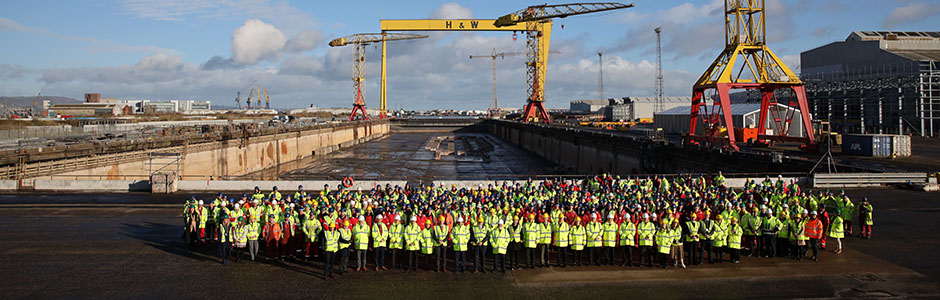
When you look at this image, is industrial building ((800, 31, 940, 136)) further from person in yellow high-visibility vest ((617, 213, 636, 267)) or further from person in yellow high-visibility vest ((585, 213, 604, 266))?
person in yellow high-visibility vest ((585, 213, 604, 266))

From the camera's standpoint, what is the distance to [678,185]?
23531mm

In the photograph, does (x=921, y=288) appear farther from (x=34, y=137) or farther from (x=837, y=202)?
(x=34, y=137)

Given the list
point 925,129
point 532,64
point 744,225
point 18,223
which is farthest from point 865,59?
point 18,223

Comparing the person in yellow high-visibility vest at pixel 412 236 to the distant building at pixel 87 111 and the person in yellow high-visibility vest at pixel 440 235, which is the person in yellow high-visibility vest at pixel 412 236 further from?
the distant building at pixel 87 111

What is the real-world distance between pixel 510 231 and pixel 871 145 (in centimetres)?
4129

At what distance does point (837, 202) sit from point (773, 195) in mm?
1982

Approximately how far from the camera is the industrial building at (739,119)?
65.2m

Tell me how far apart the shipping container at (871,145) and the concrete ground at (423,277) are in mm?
28781

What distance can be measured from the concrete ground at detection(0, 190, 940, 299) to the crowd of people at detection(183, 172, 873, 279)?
0.53m

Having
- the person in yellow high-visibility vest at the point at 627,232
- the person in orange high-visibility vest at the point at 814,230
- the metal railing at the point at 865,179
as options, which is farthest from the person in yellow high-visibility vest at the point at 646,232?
the metal railing at the point at 865,179

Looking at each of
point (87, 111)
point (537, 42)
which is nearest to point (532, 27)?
point (537, 42)

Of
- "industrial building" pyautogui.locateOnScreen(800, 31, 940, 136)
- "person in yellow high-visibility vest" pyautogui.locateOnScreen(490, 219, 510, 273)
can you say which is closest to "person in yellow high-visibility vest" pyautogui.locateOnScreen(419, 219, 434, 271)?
"person in yellow high-visibility vest" pyautogui.locateOnScreen(490, 219, 510, 273)

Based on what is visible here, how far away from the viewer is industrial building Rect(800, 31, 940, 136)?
6575 cm

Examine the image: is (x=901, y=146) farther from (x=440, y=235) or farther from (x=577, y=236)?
(x=440, y=235)
